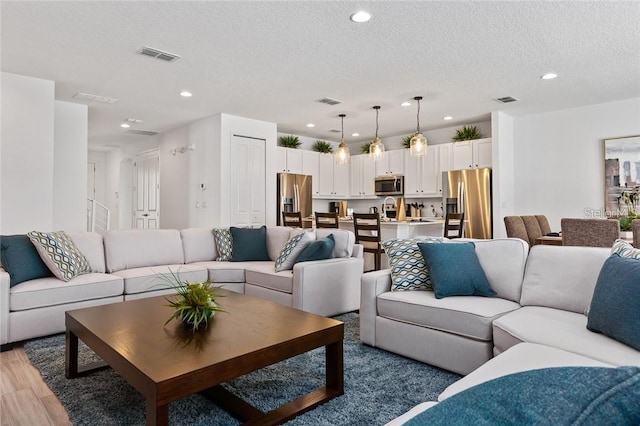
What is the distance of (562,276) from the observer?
2.47m

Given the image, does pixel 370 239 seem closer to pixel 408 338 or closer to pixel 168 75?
pixel 408 338

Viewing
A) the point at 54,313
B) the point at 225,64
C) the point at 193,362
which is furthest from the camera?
the point at 225,64

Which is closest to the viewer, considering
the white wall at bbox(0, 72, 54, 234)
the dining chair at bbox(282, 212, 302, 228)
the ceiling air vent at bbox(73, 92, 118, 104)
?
the white wall at bbox(0, 72, 54, 234)

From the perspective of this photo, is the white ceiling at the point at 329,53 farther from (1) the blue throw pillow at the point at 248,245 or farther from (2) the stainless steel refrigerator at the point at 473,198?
(1) the blue throw pillow at the point at 248,245

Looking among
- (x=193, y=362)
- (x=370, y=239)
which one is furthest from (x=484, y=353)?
(x=370, y=239)

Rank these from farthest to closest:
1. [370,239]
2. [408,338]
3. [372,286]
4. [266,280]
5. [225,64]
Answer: [370,239] < [225,64] < [266,280] < [372,286] < [408,338]

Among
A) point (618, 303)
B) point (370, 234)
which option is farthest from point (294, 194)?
point (618, 303)

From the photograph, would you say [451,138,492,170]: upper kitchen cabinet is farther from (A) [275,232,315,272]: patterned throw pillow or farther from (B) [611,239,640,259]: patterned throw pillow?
(B) [611,239,640,259]: patterned throw pillow

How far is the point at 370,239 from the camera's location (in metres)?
5.05

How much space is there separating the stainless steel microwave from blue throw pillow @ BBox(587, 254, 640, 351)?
5777 millimetres

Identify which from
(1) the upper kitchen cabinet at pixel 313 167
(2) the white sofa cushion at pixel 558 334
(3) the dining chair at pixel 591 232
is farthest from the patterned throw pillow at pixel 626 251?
(1) the upper kitchen cabinet at pixel 313 167

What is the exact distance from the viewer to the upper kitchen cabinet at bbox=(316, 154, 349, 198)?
8.44 meters

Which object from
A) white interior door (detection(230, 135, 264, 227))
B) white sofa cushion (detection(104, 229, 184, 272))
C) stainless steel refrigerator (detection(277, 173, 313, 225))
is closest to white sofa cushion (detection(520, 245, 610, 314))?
white sofa cushion (detection(104, 229, 184, 272))

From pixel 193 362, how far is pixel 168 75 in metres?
3.85
